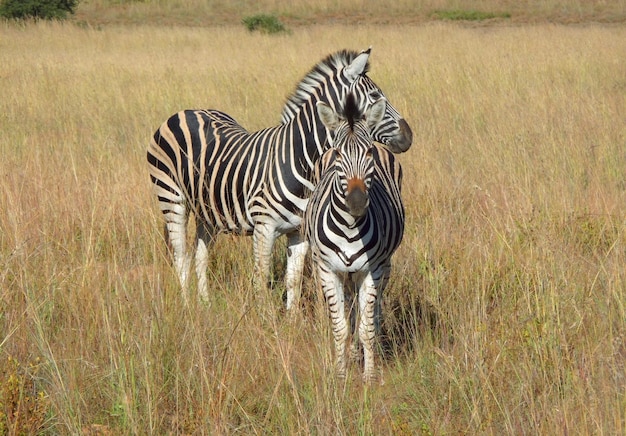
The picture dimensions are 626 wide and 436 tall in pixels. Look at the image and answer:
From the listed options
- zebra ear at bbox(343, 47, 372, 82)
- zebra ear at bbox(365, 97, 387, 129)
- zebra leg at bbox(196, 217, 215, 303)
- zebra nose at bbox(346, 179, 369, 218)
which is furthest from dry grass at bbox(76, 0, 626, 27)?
zebra nose at bbox(346, 179, 369, 218)

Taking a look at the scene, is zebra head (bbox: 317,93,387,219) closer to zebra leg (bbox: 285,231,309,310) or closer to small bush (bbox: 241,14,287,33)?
zebra leg (bbox: 285,231,309,310)

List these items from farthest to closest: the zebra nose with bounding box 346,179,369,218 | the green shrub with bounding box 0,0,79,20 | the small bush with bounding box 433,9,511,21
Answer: the small bush with bounding box 433,9,511,21 < the green shrub with bounding box 0,0,79,20 < the zebra nose with bounding box 346,179,369,218

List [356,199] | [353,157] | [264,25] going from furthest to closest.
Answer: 1. [264,25]
2. [353,157]
3. [356,199]

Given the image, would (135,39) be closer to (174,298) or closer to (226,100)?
(226,100)

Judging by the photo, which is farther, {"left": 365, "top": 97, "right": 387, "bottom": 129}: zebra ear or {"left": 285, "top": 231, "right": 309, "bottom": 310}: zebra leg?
{"left": 285, "top": 231, "right": 309, "bottom": 310}: zebra leg

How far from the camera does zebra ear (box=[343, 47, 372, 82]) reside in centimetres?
482

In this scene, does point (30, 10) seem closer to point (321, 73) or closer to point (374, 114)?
point (321, 73)

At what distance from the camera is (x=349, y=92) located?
179 inches

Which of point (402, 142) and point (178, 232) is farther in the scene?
point (178, 232)

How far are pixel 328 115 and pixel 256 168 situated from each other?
3.43ft

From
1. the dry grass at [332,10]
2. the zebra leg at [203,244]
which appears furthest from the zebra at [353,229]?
the dry grass at [332,10]

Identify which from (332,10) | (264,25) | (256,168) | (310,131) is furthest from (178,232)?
(332,10)

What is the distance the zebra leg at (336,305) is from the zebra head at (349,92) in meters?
1.03

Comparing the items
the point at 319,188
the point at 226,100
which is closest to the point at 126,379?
the point at 319,188
